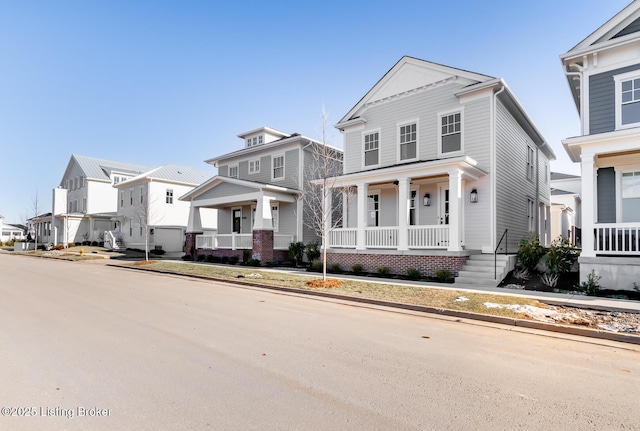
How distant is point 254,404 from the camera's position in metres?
3.61

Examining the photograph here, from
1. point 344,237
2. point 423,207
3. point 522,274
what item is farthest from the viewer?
point 344,237

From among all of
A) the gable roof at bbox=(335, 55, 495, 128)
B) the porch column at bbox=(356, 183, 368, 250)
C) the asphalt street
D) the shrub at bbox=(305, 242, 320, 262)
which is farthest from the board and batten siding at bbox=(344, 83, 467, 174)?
the asphalt street

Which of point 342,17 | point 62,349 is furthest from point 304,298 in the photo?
point 342,17

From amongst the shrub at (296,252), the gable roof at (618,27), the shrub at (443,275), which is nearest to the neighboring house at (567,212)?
the gable roof at (618,27)

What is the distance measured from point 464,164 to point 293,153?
38.2ft

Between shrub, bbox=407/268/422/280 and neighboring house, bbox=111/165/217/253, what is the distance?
84.1 feet

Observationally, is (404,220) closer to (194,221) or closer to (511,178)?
(511,178)

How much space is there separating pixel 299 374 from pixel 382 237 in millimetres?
11437

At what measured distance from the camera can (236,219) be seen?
25.6 meters

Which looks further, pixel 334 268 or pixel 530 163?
pixel 530 163

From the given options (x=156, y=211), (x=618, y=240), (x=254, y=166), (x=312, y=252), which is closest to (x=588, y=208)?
(x=618, y=240)

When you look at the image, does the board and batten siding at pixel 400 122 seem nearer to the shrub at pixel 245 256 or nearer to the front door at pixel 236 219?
the shrub at pixel 245 256

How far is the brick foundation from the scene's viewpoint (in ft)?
43.9

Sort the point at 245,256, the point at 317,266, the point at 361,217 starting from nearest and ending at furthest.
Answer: the point at 361,217 < the point at 317,266 < the point at 245,256
